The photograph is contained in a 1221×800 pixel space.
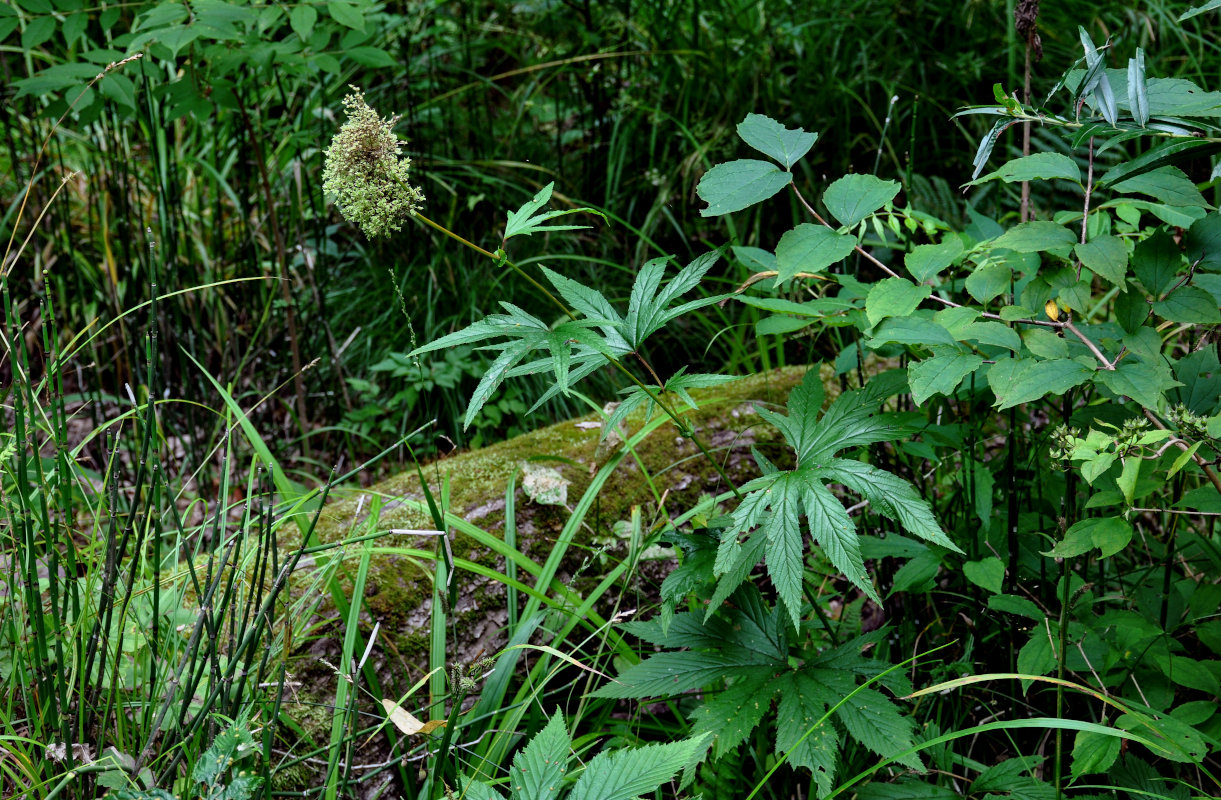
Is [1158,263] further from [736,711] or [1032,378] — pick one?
[736,711]

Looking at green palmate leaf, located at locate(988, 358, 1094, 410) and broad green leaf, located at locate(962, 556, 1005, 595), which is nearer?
green palmate leaf, located at locate(988, 358, 1094, 410)

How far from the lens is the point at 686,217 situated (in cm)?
339

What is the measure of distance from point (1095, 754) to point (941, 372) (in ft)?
1.78

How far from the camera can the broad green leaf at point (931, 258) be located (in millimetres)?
1232

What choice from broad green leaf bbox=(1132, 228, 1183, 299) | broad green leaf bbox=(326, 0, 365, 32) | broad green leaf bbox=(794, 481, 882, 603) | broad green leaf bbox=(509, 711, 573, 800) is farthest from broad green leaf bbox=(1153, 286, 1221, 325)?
broad green leaf bbox=(326, 0, 365, 32)

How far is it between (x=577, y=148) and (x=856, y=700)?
9.49ft

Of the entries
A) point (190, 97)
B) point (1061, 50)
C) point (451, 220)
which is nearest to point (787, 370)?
point (451, 220)

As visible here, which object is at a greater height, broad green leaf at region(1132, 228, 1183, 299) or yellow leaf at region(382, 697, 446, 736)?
broad green leaf at region(1132, 228, 1183, 299)

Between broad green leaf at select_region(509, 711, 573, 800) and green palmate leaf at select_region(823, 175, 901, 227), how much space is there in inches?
29.8

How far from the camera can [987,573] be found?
1317 millimetres

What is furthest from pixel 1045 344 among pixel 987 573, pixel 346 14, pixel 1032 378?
pixel 346 14

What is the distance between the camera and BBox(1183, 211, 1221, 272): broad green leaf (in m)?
1.15

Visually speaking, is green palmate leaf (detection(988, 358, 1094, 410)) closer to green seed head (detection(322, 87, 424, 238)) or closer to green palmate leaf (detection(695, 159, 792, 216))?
green palmate leaf (detection(695, 159, 792, 216))

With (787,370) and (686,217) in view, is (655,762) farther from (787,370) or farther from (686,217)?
(686,217)
